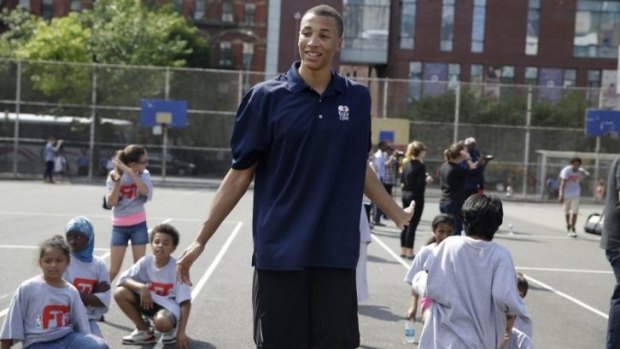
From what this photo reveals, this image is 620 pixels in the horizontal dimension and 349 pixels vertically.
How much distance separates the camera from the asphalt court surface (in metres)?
8.34

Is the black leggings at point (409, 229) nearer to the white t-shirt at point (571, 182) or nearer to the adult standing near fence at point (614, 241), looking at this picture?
the white t-shirt at point (571, 182)

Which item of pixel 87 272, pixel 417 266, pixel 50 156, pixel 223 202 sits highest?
pixel 223 202

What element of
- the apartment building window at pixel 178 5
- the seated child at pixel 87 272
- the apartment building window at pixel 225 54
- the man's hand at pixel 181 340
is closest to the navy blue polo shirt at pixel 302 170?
the seated child at pixel 87 272

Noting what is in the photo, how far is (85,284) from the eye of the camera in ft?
22.5

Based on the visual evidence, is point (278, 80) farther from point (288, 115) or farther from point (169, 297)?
point (169, 297)

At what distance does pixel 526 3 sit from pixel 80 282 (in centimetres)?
5304

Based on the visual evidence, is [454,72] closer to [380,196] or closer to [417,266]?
[417,266]

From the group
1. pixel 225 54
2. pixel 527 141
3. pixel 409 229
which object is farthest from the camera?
pixel 225 54

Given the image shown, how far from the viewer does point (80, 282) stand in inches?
270

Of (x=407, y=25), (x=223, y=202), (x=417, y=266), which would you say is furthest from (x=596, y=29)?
(x=223, y=202)

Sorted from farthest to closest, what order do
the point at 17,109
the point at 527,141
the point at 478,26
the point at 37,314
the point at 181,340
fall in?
the point at 478,26 → the point at 527,141 → the point at 17,109 → the point at 181,340 → the point at 37,314

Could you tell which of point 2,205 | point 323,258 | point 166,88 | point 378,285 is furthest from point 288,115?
point 166,88

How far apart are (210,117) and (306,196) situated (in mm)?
32768

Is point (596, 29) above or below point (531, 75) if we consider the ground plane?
above
